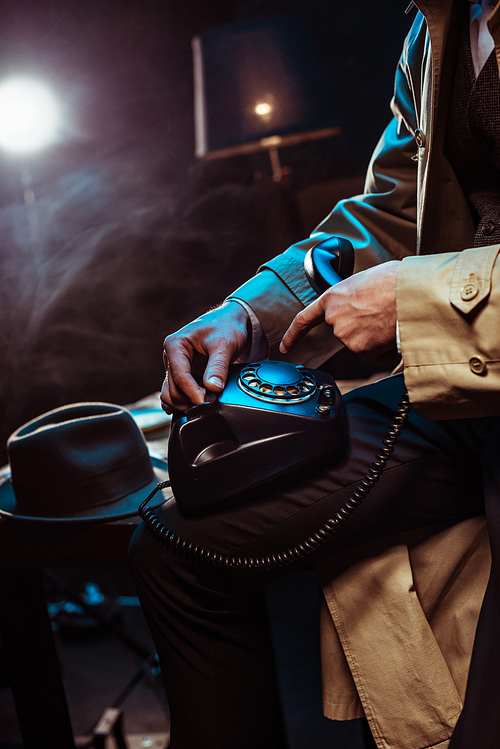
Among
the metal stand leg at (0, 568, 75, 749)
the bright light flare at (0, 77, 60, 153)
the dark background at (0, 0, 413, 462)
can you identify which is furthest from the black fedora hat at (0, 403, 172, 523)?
the bright light flare at (0, 77, 60, 153)

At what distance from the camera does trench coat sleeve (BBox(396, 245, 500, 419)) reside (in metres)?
0.58

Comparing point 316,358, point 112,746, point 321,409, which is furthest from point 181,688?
point 112,746

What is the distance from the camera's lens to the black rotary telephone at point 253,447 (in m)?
0.64

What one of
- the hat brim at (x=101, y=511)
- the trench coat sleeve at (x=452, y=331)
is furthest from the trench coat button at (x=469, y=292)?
the hat brim at (x=101, y=511)

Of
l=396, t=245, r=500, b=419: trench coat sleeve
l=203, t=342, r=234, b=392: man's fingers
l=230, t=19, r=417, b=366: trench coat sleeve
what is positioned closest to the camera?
l=396, t=245, r=500, b=419: trench coat sleeve

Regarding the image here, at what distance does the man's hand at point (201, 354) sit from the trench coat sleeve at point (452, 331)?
0.24 metres

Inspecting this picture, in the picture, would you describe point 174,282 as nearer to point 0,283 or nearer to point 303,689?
point 0,283

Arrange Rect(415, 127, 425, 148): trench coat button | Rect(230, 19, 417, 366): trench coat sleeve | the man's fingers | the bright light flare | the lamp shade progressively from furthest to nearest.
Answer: the bright light flare
the lamp shade
Rect(230, 19, 417, 366): trench coat sleeve
Rect(415, 127, 425, 148): trench coat button
the man's fingers

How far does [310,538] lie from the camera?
0.66 m

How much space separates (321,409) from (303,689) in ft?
4.14

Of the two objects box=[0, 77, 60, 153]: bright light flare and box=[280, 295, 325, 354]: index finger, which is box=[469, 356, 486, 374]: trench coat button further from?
box=[0, 77, 60, 153]: bright light flare

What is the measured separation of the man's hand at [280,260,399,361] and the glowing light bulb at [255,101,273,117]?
108 cm

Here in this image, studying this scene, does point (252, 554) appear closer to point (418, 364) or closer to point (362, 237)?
point (418, 364)

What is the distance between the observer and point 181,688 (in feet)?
2.20
